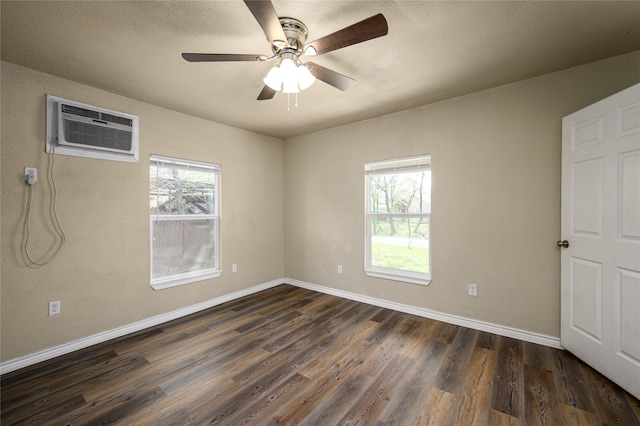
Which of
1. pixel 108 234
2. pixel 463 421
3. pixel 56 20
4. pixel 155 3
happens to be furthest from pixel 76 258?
pixel 463 421

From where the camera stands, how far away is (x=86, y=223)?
2551mm

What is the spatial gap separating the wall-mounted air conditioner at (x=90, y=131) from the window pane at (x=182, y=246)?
0.87 m

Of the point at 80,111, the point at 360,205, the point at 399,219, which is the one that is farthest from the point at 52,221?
the point at 399,219

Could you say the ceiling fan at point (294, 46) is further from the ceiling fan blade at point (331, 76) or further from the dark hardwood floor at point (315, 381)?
the dark hardwood floor at point (315, 381)

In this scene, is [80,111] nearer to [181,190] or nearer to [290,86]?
[181,190]

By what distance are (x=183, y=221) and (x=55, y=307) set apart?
4.58 feet

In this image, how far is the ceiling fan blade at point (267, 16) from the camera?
1.23 m

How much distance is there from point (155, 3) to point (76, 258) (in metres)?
2.33

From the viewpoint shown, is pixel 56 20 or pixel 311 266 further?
pixel 311 266

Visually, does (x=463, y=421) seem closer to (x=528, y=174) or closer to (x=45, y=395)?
(x=528, y=174)

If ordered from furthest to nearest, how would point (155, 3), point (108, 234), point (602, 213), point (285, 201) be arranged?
1. point (285, 201)
2. point (108, 234)
3. point (602, 213)
4. point (155, 3)

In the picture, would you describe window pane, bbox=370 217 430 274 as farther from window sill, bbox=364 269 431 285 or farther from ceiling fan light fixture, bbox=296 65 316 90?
ceiling fan light fixture, bbox=296 65 316 90

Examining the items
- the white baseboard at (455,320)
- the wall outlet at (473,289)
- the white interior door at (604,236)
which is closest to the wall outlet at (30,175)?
the white baseboard at (455,320)

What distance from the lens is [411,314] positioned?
10.5 feet
